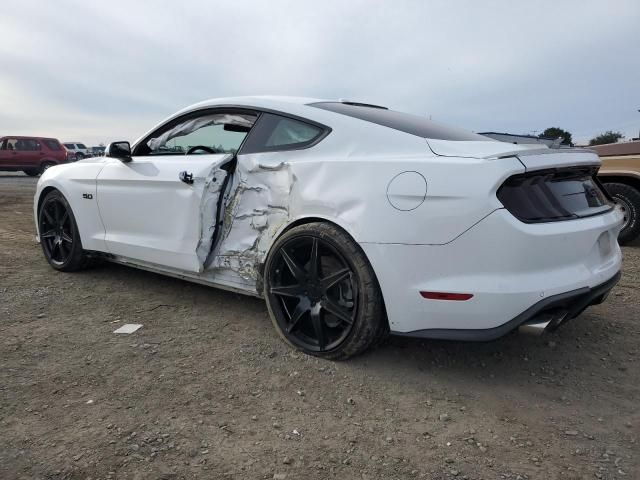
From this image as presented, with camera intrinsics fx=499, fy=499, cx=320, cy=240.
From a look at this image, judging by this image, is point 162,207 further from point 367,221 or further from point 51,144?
point 51,144

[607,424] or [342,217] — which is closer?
[607,424]

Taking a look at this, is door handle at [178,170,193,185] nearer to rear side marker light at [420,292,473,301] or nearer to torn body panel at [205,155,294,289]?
torn body panel at [205,155,294,289]

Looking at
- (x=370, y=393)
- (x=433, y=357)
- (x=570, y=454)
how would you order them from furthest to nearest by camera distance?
(x=433, y=357) → (x=370, y=393) → (x=570, y=454)

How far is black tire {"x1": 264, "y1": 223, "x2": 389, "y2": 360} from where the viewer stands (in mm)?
2570

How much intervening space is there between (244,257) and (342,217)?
2.70ft

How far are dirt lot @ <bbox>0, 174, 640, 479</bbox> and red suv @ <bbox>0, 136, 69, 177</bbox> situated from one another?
21.0 m

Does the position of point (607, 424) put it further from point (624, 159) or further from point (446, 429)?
point (624, 159)

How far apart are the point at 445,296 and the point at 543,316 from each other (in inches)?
18.6

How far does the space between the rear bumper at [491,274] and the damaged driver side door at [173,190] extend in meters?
1.24

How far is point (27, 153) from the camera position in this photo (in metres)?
21.5

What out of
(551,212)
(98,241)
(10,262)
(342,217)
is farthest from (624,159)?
(10,262)

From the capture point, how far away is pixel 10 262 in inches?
192

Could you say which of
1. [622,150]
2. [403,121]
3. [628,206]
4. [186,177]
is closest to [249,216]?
[186,177]

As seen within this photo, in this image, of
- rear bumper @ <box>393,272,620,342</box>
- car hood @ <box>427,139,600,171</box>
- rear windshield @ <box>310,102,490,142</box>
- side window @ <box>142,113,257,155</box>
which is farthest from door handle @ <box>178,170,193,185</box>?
rear bumper @ <box>393,272,620,342</box>
